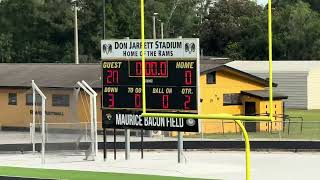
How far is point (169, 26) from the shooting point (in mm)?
50500

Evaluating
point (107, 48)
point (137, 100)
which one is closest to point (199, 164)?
point (137, 100)

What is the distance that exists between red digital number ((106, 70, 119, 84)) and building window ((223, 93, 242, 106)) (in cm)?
1642

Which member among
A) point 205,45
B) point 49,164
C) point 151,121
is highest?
point 205,45

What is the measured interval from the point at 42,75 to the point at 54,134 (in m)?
16.2

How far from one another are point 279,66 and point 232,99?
71.4ft

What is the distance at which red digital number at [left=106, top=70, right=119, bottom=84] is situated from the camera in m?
21.8

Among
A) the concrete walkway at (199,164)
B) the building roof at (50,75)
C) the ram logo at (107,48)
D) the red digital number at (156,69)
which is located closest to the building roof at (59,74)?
the building roof at (50,75)

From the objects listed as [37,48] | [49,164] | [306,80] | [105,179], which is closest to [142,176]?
[105,179]

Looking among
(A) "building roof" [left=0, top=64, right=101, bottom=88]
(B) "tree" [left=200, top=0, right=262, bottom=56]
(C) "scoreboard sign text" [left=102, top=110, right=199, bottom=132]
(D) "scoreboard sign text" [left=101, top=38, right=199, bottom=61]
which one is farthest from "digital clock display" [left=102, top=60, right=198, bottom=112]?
(B) "tree" [left=200, top=0, right=262, bottom=56]

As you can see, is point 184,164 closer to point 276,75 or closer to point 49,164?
point 49,164

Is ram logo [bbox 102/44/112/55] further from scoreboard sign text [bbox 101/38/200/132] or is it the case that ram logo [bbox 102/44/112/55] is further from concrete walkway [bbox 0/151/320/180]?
concrete walkway [bbox 0/151/320/180]

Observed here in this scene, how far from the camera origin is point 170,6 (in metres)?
44.7

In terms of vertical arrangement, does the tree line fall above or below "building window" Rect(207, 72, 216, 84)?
above

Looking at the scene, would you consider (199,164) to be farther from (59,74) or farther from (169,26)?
(169,26)
